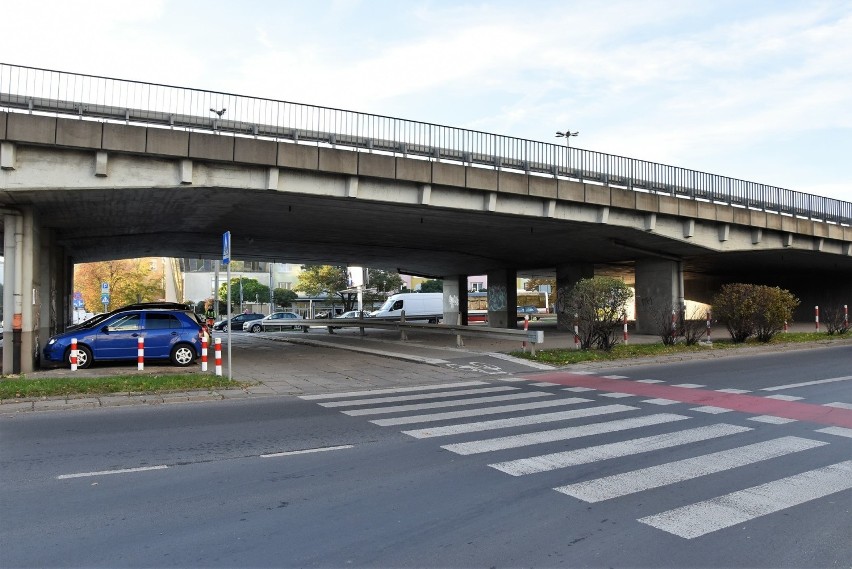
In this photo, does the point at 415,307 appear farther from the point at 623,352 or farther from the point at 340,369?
the point at 340,369

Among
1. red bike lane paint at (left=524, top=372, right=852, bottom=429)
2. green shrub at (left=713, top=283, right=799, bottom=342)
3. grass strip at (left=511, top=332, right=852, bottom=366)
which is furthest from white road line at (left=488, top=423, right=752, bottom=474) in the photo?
green shrub at (left=713, top=283, right=799, bottom=342)

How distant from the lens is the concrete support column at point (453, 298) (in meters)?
46.0

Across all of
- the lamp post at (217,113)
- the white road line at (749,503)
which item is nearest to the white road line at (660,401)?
the white road line at (749,503)

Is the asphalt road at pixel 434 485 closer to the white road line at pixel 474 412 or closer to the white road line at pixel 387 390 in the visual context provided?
the white road line at pixel 474 412

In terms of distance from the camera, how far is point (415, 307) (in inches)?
2055

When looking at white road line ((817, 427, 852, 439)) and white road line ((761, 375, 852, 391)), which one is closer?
white road line ((817, 427, 852, 439))

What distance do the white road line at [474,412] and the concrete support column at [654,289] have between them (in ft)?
65.9

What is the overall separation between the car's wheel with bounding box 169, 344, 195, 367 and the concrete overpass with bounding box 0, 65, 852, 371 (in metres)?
3.28

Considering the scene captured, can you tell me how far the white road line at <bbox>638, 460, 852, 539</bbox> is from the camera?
4.61 metres

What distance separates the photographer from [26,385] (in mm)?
11406

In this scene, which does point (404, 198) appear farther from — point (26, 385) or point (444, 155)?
point (26, 385)

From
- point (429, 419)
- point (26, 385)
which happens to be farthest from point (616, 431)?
point (26, 385)

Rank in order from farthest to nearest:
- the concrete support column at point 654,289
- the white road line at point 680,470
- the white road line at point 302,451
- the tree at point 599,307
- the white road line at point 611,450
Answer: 1. the concrete support column at point 654,289
2. the tree at point 599,307
3. the white road line at point 302,451
4. the white road line at point 611,450
5. the white road line at point 680,470

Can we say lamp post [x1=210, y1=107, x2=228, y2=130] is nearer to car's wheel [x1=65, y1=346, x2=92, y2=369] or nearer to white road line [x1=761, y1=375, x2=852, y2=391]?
car's wheel [x1=65, y1=346, x2=92, y2=369]
